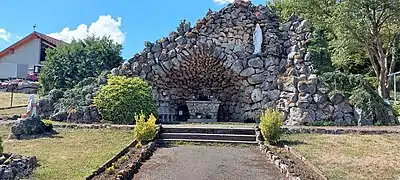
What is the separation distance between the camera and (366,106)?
13516mm

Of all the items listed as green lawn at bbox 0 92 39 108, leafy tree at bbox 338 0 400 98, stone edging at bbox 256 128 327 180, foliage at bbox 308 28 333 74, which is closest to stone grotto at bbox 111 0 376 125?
foliage at bbox 308 28 333 74

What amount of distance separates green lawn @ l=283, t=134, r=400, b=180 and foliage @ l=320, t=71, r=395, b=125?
263 centimetres

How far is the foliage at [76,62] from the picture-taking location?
19.7 meters

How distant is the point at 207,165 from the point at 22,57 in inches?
1266

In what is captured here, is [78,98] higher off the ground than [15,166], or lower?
higher

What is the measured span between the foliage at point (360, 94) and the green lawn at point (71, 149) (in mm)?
7763

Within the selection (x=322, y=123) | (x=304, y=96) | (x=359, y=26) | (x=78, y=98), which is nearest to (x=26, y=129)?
(x=78, y=98)

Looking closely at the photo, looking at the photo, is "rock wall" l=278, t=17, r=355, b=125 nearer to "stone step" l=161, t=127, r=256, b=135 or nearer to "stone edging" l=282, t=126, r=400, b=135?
"stone edging" l=282, t=126, r=400, b=135

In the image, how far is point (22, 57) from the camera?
3516 cm

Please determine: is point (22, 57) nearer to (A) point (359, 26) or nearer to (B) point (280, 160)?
(A) point (359, 26)

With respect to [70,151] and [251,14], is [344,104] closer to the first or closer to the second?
[251,14]

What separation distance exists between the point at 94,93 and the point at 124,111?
7.22 ft

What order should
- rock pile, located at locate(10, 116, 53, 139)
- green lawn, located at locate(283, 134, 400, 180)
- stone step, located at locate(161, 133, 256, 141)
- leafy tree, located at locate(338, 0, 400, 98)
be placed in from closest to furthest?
green lawn, located at locate(283, 134, 400, 180), rock pile, located at locate(10, 116, 53, 139), stone step, located at locate(161, 133, 256, 141), leafy tree, located at locate(338, 0, 400, 98)

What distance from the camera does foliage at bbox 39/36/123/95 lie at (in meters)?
19.7
